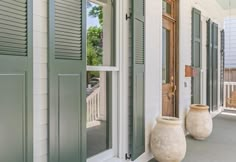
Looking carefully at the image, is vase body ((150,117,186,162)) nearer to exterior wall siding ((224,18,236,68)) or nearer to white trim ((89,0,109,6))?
white trim ((89,0,109,6))

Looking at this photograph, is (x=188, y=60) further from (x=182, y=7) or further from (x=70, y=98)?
(x=70, y=98)

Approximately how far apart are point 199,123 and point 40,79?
3.66m

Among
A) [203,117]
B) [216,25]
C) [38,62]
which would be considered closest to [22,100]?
[38,62]

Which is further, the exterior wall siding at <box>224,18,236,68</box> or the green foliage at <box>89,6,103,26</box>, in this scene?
the exterior wall siding at <box>224,18,236,68</box>

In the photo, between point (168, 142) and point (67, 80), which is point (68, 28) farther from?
point (168, 142)

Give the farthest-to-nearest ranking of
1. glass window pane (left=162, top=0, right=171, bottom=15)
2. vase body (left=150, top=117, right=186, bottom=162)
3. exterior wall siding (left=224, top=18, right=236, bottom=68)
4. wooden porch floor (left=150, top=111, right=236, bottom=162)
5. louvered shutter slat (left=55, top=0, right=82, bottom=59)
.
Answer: exterior wall siding (left=224, top=18, right=236, bottom=68)
glass window pane (left=162, top=0, right=171, bottom=15)
wooden porch floor (left=150, top=111, right=236, bottom=162)
vase body (left=150, top=117, right=186, bottom=162)
louvered shutter slat (left=55, top=0, right=82, bottom=59)

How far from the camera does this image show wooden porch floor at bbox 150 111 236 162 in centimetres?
385

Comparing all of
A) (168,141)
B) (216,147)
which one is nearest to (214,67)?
(216,147)

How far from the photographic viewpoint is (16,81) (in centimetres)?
159

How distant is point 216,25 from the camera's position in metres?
7.32

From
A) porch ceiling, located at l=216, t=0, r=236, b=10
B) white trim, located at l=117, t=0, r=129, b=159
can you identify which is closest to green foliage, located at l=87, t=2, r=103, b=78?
white trim, located at l=117, t=0, r=129, b=159

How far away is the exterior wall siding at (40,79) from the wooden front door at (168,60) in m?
2.82

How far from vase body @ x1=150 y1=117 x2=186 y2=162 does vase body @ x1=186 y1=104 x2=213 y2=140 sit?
141 cm

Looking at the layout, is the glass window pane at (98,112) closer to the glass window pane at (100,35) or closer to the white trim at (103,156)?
the white trim at (103,156)
